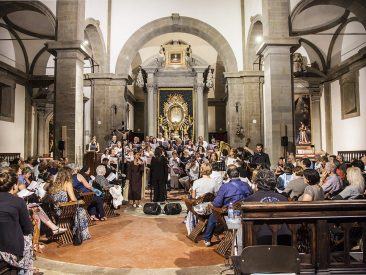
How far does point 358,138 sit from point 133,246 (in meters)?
12.7

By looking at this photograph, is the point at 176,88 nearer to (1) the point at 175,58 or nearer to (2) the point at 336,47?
(1) the point at 175,58

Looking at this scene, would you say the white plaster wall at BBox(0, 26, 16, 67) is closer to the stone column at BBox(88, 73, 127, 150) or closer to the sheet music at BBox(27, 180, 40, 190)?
the stone column at BBox(88, 73, 127, 150)

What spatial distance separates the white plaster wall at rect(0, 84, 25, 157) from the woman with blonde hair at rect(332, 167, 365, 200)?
50.3 ft

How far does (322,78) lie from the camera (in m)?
17.9

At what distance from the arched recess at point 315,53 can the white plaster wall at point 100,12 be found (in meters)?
10.2

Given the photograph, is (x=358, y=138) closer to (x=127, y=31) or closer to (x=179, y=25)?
(x=179, y=25)

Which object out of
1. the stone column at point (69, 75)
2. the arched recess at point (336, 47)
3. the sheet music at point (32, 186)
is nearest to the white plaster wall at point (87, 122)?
the stone column at point (69, 75)

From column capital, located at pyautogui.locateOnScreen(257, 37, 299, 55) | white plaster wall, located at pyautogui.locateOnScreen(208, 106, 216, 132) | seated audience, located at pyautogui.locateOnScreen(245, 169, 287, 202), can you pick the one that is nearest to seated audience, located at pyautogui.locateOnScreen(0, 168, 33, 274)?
seated audience, located at pyautogui.locateOnScreen(245, 169, 287, 202)

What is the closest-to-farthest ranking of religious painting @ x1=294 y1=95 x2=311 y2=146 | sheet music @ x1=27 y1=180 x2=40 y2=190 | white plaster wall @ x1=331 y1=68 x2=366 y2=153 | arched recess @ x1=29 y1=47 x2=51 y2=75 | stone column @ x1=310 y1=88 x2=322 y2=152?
sheet music @ x1=27 y1=180 x2=40 y2=190
white plaster wall @ x1=331 y1=68 x2=366 y2=153
arched recess @ x1=29 y1=47 x2=51 y2=75
stone column @ x1=310 y1=88 x2=322 y2=152
religious painting @ x1=294 y1=95 x2=311 y2=146

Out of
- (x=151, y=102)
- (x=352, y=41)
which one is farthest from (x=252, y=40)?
(x=151, y=102)

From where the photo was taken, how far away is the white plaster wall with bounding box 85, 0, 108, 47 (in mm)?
14602

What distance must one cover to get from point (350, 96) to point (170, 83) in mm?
10829

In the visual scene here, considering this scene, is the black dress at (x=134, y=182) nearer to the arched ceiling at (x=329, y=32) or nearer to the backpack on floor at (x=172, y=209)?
the backpack on floor at (x=172, y=209)

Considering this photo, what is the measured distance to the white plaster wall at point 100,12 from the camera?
14.6 m
